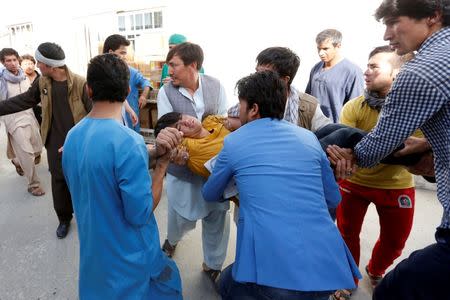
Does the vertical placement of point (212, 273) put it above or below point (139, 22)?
below

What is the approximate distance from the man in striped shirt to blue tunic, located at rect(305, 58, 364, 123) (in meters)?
Result: 1.77

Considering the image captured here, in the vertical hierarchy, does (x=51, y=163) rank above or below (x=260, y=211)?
below

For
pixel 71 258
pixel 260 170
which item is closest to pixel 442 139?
pixel 260 170

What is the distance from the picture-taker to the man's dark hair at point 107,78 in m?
1.15

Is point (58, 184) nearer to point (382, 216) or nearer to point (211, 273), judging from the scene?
point (211, 273)

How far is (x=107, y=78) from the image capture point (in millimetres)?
1146

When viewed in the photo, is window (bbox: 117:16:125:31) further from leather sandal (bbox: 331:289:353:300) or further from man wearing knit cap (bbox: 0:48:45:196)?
leather sandal (bbox: 331:289:353:300)

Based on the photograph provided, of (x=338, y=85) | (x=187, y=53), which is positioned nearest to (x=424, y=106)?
(x=187, y=53)

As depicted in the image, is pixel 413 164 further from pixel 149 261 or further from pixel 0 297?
pixel 0 297

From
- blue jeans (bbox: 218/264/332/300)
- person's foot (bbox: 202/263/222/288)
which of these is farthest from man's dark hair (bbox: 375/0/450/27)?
person's foot (bbox: 202/263/222/288)

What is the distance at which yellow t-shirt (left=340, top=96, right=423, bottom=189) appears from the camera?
1747mm

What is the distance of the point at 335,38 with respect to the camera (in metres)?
2.89

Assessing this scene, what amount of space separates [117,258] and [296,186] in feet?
2.65

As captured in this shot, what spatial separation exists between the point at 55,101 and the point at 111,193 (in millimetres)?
1740
